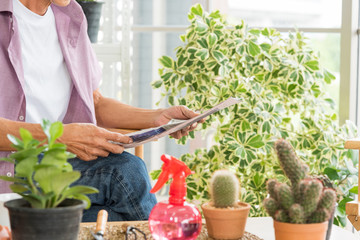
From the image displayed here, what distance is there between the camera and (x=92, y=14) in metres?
2.29

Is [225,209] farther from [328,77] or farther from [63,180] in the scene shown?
[328,77]

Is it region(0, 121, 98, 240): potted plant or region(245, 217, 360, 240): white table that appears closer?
region(0, 121, 98, 240): potted plant

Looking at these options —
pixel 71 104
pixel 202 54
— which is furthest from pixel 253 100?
pixel 71 104

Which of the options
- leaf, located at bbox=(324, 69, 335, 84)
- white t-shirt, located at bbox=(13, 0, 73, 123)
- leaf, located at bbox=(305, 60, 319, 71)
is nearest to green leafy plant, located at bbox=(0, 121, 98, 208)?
white t-shirt, located at bbox=(13, 0, 73, 123)

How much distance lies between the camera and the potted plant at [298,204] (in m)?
0.90

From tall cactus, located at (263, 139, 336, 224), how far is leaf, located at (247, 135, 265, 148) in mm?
1253

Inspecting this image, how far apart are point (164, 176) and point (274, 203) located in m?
0.21

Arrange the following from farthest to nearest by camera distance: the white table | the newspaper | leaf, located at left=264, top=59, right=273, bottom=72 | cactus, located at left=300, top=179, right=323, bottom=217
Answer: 1. leaf, located at left=264, top=59, right=273, bottom=72
2. the newspaper
3. the white table
4. cactus, located at left=300, top=179, right=323, bottom=217

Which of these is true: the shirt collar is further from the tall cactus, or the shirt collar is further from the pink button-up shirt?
the tall cactus

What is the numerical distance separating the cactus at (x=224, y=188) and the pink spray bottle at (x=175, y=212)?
0.18 feet

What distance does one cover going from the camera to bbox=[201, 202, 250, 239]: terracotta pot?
97 cm

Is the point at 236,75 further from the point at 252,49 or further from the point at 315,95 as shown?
the point at 315,95

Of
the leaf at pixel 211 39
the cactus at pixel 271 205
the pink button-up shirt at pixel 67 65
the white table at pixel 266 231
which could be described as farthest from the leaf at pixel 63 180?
the leaf at pixel 211 39

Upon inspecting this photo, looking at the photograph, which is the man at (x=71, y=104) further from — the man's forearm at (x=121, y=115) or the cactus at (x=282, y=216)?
the cactus at (x=282, y=216)
